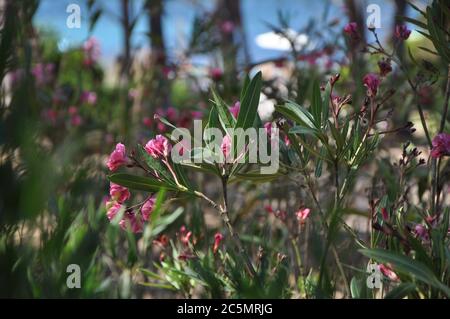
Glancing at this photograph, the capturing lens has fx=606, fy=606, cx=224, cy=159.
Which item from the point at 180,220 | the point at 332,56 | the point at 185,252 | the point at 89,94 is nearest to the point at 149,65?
the point at 89,94

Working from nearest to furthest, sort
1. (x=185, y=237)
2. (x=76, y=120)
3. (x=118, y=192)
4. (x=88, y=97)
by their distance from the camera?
A: (x=118, y=192)
(x=185, y=237)
(x=76, y=120)
(x=88, y=97)

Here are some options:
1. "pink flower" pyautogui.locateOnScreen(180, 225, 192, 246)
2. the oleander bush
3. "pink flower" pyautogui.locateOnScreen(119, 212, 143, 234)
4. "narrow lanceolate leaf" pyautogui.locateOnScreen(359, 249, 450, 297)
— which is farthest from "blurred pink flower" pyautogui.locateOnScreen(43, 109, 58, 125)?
"narrow lanceolate leaf" pyautogui.locateOnScreen(359, 249, 450, 297)

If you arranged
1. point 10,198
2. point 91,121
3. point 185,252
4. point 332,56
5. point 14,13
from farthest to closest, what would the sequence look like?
point 91,121 < point 332,56 < point 185,252 < point 14,13 < point 10,198

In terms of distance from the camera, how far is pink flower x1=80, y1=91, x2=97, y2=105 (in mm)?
4105

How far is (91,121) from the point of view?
384cm

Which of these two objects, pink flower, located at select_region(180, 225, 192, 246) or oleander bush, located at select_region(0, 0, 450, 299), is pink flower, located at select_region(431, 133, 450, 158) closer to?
oleander bush, located at select_region(0, 0, 450, 299)

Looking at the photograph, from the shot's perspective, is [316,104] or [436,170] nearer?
[316,104]

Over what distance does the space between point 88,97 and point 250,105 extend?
317 centimetres

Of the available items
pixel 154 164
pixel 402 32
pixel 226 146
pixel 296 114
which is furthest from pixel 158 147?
pixel 402 32

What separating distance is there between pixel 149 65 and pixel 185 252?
2.79 meters

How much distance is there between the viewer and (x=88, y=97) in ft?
13.6

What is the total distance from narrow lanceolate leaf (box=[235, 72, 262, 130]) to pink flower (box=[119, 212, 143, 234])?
29 centimetres

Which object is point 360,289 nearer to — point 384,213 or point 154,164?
point 384,213
